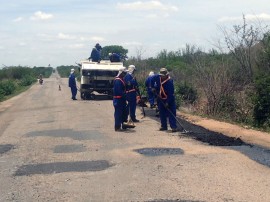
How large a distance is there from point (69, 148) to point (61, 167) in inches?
85.3

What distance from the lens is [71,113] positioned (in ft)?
66.0

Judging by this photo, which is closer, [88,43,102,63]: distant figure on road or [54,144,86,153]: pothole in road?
[54,144,86,153]: pothole in road

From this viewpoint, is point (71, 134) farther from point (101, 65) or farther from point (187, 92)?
point (101, 65)

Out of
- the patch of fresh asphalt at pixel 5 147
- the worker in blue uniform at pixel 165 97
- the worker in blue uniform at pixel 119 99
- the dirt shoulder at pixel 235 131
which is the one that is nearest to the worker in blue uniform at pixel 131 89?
the worker in blue uniform at pixel 119 99

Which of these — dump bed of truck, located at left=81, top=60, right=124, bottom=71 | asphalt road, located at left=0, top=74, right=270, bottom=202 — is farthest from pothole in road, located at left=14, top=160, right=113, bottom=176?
dump bed of truck, located at left=81, top=60, right=124, bottom=71

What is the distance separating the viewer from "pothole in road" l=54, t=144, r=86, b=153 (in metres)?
11.2

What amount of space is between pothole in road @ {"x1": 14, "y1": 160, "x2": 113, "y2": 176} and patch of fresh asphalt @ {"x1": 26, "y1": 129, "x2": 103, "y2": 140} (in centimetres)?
331

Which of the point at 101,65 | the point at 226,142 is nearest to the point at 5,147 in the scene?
the point at 226,142

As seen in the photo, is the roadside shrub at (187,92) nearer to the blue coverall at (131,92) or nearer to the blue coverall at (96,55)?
the blue coverall at (96,55)

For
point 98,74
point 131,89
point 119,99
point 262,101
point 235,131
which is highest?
point 98,74

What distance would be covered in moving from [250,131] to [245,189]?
6779mm

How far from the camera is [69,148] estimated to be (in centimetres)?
1155

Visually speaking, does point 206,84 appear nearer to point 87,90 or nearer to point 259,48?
point 259,48

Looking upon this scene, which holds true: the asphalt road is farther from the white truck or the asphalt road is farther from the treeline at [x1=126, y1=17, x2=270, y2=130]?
the white truck
